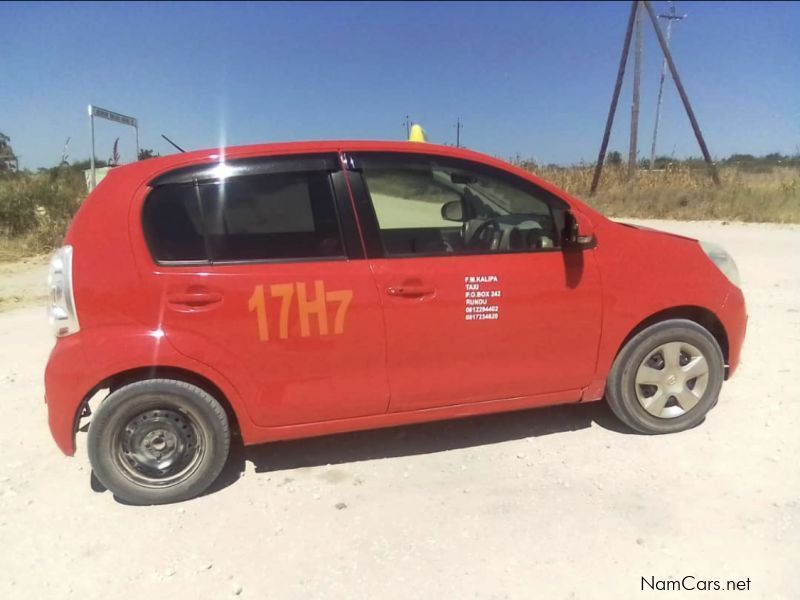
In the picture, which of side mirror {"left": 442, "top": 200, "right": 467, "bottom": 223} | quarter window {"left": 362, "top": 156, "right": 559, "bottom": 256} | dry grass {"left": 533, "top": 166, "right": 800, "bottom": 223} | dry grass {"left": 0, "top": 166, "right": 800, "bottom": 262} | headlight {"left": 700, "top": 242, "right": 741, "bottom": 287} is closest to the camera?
quarter window {"left": 362, "top": 156, "right": 559, "bottom": 256}

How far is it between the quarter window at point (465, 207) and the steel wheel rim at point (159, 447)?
4.50 feet

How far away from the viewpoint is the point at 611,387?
3.63 m

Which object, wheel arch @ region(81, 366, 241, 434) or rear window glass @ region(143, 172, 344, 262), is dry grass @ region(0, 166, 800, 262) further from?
rear window glass @ region(143, 172, 344, 262)

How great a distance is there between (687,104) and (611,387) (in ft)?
63.1

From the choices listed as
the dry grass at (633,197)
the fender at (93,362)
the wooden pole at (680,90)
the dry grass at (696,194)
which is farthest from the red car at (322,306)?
the wooden pole at (680,90)

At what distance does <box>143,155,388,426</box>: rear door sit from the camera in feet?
9.72

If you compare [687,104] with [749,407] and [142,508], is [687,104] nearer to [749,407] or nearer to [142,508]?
[749,407]

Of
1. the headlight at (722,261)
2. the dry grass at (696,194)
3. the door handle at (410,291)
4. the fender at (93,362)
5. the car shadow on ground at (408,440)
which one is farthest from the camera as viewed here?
the dry grass at (696,194)

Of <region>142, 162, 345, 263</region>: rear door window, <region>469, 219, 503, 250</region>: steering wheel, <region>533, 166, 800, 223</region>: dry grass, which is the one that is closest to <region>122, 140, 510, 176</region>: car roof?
<region>142, 162, 345, 263</region>: rear door window

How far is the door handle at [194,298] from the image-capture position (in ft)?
9.60

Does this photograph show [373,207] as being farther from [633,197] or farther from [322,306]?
[633,197]

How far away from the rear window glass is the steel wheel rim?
0.81 meters

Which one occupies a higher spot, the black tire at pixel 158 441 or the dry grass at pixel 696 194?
the dry grass at pixel 696 194

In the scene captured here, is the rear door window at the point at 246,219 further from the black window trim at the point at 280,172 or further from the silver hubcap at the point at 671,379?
the silver hubcap at the point at 671,379
